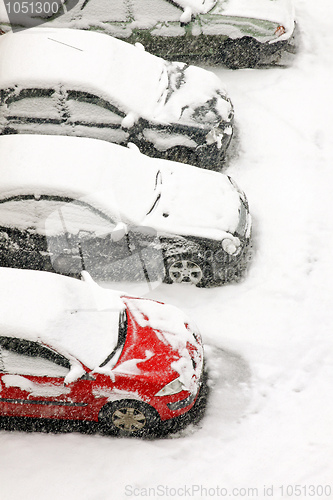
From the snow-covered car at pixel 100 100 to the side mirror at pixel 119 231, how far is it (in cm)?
172

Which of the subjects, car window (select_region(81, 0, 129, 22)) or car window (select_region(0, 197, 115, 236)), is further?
car window (select_region(81, 0, 129, 22))

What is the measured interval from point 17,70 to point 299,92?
4963 mm

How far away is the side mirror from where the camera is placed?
232 inches

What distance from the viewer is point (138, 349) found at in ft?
16.3

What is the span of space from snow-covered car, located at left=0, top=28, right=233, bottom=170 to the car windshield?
2876 millimetres

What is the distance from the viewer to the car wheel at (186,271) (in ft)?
20.4

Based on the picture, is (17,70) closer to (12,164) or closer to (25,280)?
(12,164)

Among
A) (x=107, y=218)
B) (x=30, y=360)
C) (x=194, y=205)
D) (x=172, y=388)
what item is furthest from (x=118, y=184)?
(x=172, y=388)

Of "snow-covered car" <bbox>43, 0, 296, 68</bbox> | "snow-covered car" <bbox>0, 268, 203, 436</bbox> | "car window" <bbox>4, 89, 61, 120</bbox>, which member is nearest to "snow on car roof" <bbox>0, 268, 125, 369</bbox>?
"snow-covered car" <bbox>0, 268, 203, 436</bbox>

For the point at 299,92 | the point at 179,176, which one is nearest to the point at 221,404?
the point at 179,176

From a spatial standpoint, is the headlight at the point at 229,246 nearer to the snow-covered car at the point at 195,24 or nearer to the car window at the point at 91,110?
the car window at the point at 91,110

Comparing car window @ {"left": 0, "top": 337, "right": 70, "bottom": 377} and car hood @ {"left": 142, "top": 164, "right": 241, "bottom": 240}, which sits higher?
car hood @ {"left": 142, "top": 164, "right": 241, "bottom": 240}

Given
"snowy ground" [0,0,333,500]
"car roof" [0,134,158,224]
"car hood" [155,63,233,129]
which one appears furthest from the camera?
"car hood" [155,63,233,129]

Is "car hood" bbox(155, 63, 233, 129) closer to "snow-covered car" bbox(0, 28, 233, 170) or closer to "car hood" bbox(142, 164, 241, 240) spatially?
"snow-covered car" bbox(0, 28, 233, 170)
